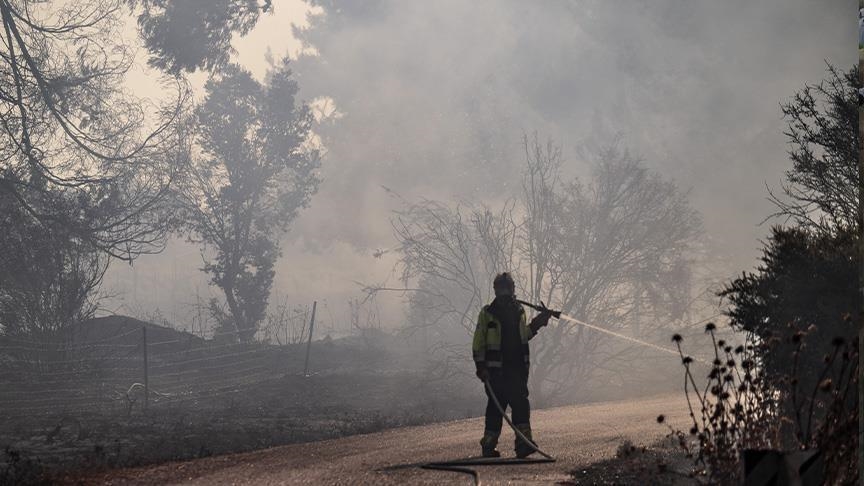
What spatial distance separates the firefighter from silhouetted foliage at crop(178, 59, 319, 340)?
29.9 meters

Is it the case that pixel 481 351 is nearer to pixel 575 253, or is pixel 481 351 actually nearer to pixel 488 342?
pixel 488 342

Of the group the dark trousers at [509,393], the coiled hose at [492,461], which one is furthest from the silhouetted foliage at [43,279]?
the coiled hose at [492,461]

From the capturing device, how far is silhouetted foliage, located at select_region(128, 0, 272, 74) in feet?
82.8

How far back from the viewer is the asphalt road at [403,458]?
8664 millimetres

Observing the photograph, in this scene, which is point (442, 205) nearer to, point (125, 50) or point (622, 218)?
point (622, 218)

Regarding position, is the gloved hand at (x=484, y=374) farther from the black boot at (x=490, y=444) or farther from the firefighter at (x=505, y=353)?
the black boot at (x=490, y=444)

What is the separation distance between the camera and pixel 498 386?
986 centimetres

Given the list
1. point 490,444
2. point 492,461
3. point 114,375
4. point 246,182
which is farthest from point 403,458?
point 246,182

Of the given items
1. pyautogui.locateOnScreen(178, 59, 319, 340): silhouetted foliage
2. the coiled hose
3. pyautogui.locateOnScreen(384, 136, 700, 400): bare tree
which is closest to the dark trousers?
the coiled hose

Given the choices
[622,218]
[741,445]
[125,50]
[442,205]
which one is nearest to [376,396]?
[442,205]

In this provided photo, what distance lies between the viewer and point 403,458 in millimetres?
10102

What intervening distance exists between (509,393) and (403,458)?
1.38 m

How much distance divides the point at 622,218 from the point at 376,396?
9.09 meters

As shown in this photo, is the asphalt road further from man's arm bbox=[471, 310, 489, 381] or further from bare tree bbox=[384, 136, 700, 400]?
bare tree bbox=[384, 136, 700, 400]
